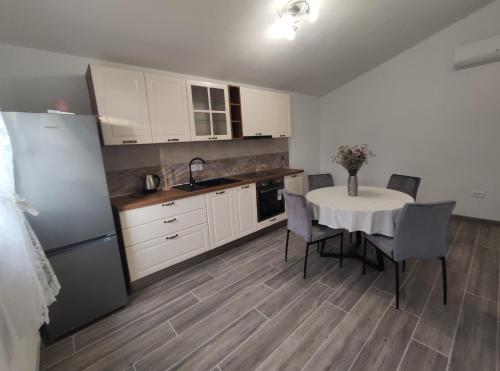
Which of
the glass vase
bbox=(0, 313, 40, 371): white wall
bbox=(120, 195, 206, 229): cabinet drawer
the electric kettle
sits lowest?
bbox=(0, 313, 40, 371): white wall

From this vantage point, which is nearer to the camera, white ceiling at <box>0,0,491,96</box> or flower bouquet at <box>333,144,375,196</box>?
white ceiling at <box>0,0,491,96</box>

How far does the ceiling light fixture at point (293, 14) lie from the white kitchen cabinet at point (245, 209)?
174 centimetres

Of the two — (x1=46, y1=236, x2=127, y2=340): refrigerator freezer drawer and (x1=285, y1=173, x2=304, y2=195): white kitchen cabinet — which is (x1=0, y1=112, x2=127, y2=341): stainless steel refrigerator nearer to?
(x1=46, y1=236, x2=127, y2=340): refrigerator freezer drawer

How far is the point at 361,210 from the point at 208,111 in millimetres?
2059

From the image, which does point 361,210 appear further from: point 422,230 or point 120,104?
point 120,104

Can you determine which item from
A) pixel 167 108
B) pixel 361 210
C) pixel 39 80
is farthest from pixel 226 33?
pixel 361 210

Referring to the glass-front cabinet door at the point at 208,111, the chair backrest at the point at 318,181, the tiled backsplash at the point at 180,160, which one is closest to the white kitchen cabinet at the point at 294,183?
the chair backrest at the point at 318,181

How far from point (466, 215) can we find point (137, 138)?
4.63 metres

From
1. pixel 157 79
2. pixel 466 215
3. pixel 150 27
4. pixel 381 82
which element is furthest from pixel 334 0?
pixel 466 215

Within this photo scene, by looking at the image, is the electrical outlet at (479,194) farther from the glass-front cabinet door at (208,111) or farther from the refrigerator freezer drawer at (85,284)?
the refrigerator freezer drawer at (85,284)

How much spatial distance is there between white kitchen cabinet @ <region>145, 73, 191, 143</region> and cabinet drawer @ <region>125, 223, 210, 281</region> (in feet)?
3.43

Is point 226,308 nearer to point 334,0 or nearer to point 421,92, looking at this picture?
point 334,0

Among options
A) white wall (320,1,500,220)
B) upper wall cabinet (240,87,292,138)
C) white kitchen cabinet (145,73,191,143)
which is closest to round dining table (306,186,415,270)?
upper wall cabinet (240,87,292,138)

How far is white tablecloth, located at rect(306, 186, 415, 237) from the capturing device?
6.15 feet
